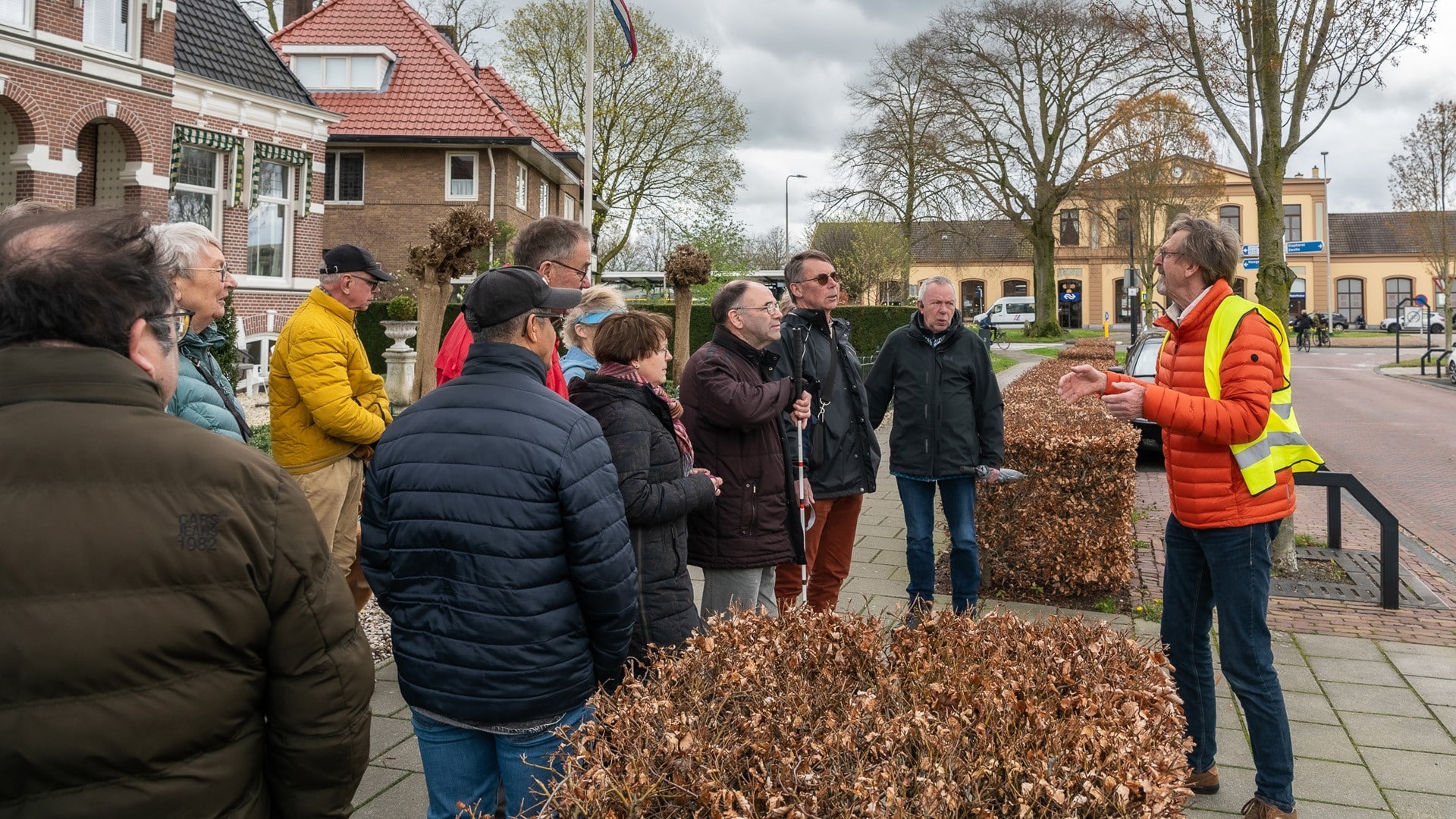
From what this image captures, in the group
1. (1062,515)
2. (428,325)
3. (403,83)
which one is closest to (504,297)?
(1062,515)

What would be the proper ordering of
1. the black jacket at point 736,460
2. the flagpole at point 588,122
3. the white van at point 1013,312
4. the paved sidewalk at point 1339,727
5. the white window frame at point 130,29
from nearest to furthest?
the paved sidewalk at point 1339,727 < the black jacket at point 736,460 < the white window frame at point 130,29 < the flagpole at point 588,122 < the white van at point 1013,312

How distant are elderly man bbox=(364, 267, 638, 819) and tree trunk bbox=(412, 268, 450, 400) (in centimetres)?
960

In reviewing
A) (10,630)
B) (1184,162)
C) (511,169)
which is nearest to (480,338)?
(10,630)

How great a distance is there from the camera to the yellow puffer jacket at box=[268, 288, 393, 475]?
14.9ft

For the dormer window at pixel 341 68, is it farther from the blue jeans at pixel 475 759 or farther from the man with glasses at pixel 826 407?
the blue jeans at pixel 475 759

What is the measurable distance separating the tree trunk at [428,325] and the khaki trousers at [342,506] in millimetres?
7103

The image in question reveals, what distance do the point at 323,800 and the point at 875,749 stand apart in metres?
1.02

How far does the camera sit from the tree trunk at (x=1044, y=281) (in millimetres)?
41906

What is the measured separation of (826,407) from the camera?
519 cm

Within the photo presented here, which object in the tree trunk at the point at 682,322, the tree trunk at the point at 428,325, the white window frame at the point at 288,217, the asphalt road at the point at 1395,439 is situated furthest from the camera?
the white window frame at the point at 288,217

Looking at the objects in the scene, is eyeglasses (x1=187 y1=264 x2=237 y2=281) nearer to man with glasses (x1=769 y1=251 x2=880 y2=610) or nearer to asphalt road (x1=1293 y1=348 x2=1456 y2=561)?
man with glasses (x1=769 y1=251 x2=880 y2=610)

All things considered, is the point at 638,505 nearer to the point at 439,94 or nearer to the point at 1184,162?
the point at 439,94


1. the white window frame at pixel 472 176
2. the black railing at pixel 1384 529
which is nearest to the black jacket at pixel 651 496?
the black railing at pixel 1384 529

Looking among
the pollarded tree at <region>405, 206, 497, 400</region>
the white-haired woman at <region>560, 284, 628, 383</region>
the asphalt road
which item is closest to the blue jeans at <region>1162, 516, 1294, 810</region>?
the white-haired woman at <region>560, 284, 628, 383</region>
